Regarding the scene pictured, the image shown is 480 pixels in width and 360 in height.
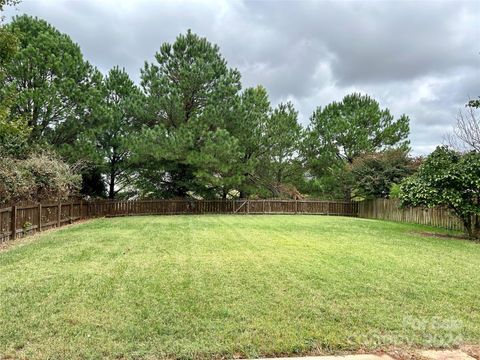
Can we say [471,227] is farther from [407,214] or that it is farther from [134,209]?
[134,209]

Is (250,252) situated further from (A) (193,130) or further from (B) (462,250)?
(A) (193,130)

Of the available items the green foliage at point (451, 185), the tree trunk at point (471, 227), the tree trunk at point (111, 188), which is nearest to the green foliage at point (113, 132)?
the tree trunk at point (111, 188)

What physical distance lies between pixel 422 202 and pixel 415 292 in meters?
7.66

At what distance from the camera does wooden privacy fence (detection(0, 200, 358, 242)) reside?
9.94 meters

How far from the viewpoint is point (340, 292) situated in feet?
15.1

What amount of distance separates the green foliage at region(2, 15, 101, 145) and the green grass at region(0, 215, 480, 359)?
1055 centimetres

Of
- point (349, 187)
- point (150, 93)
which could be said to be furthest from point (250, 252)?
point (349, 187)

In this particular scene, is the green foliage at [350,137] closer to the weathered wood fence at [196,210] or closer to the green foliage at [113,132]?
the weathered wood fence at [196,210]

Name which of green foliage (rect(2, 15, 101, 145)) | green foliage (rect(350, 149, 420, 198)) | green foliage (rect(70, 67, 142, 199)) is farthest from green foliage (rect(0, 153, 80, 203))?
green foliage (rect(350, 149, 420, 198))

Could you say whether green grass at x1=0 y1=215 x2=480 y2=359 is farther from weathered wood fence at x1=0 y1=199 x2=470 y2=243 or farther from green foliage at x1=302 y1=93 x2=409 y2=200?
green foliage at x1=302 y1=93 x2=409 y2=200

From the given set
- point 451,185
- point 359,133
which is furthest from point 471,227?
point 359,133

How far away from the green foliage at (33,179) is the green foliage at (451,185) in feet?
39.9

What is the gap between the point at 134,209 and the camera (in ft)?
67.4

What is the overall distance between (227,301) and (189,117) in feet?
58.5
